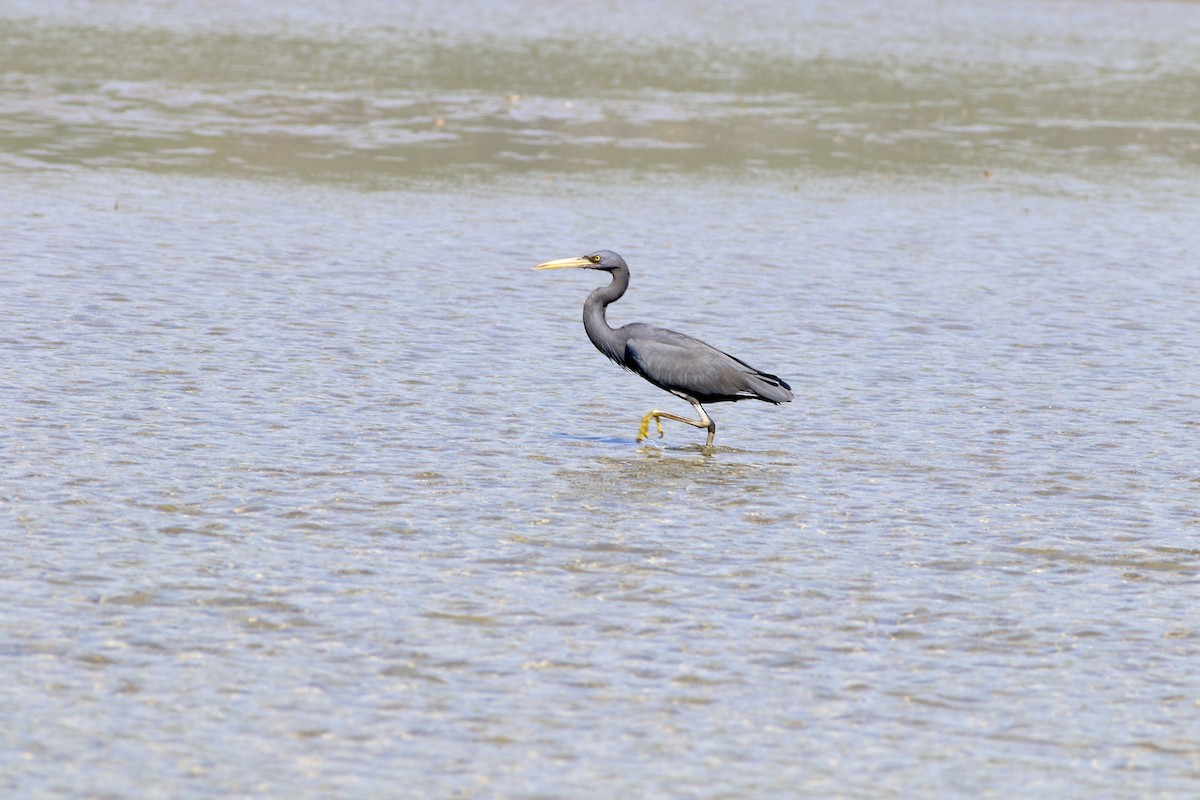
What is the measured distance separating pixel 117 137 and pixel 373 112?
476 cm

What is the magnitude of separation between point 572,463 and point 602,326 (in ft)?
4.98

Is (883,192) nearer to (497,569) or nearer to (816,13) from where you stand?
(497,569)

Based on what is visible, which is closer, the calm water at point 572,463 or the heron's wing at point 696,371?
the calm water at point 572,463

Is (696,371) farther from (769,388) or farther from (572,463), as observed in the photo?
(572,463)

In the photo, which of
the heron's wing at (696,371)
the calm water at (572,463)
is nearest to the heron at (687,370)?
the heron's wing at (696,371)

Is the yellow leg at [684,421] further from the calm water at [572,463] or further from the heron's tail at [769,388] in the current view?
the heron's tail at [769,388]

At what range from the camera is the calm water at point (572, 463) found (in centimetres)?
792

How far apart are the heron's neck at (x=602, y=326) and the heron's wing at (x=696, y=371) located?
0.14 meters

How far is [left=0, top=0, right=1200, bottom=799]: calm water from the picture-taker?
7.92m

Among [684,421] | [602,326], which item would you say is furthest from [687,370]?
[602,326]

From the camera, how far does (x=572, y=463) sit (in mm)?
12617

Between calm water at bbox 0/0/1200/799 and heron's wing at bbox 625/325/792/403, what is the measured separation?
444 millimetres

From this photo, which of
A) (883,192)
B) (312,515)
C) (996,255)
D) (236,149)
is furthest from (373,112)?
(312,515)

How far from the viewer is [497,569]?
33.0ft
